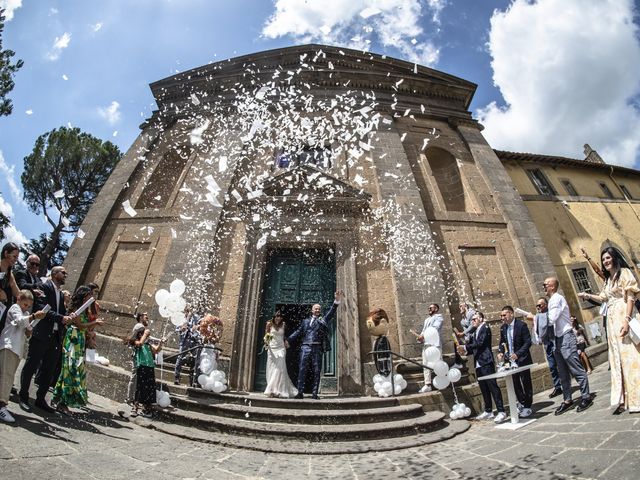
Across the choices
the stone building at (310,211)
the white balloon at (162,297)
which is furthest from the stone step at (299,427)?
the white balloon at (162,297)

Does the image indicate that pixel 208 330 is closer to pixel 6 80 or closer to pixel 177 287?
pixel 177 287

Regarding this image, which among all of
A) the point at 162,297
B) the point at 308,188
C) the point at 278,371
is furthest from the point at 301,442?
the point at 308,188

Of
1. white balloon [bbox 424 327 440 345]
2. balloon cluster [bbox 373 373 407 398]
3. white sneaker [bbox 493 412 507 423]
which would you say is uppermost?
white balloon [bbox 424 327 440 345]

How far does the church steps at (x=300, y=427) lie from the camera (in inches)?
171

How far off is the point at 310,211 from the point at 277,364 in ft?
13.1

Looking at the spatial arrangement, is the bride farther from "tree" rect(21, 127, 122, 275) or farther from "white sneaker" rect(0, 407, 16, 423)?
"tree" rect(21, 127, 122, 275)

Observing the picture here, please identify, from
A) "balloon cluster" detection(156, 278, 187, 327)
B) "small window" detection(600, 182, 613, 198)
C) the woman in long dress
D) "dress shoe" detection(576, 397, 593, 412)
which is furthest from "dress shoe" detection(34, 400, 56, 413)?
"small window" detection(600, 182, 613, 198)

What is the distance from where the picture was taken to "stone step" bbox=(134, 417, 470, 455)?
3.97m

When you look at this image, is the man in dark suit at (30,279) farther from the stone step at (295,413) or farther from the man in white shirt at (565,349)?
the man in white shirt at (565,349)

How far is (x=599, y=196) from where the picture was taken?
1352 centimetres

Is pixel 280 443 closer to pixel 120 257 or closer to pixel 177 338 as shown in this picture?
pixel 177 338

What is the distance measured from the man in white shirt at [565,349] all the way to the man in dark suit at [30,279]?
6479 millimetres

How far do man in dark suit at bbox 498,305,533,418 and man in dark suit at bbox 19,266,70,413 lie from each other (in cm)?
639

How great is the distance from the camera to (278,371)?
5.74 meters
